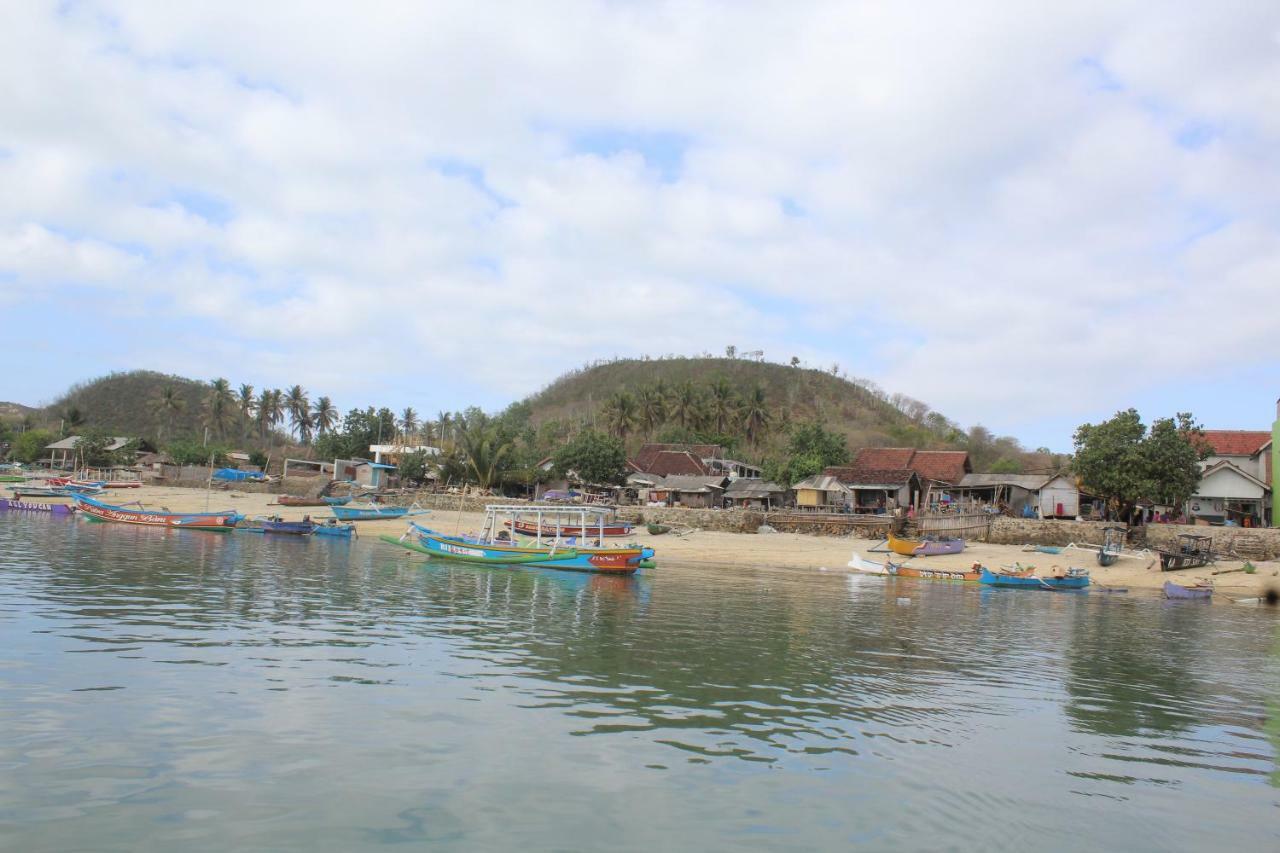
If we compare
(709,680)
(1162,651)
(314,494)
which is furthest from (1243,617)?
(314,494)

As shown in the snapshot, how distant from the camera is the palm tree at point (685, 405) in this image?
9325cm

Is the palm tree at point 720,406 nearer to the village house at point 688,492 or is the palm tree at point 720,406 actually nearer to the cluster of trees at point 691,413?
the cluster of trees at point 691,413

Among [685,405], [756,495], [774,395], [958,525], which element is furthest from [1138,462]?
[774,395]

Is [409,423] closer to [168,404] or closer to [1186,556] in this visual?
[168,404]

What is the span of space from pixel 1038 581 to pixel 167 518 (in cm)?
4738

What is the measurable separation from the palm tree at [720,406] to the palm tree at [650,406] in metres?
5.25

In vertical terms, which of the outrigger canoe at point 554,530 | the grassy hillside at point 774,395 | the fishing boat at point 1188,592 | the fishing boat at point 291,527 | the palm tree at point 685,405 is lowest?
the fishing boat at point 291,527

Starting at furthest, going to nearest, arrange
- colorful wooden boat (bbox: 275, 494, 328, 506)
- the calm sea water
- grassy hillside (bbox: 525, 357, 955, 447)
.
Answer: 1. grassy hillside (bbox: 525, 357, 955, 447)
2. colorful wooden boat (bbox: 275, 494, 328, 506)
3. the calm sea water

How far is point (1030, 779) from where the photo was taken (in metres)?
10.5

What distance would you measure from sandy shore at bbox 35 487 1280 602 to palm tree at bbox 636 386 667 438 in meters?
34.0

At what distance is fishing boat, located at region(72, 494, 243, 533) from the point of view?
49.0 meters

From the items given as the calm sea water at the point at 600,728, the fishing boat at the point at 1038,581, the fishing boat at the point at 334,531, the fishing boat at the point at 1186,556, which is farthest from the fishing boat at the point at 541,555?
the fishing boat at the point at 1186,556

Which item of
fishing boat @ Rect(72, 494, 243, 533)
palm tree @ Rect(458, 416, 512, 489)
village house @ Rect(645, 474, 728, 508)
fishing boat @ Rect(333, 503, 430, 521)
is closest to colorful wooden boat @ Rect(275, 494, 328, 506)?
fishing boat @ Rect(333, 503, 430, 521)

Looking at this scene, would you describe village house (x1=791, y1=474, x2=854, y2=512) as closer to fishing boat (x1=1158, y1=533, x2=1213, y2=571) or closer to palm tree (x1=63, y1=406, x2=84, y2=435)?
fishing boat (x1=1158, y1=533, x2=1213, y2=571)
